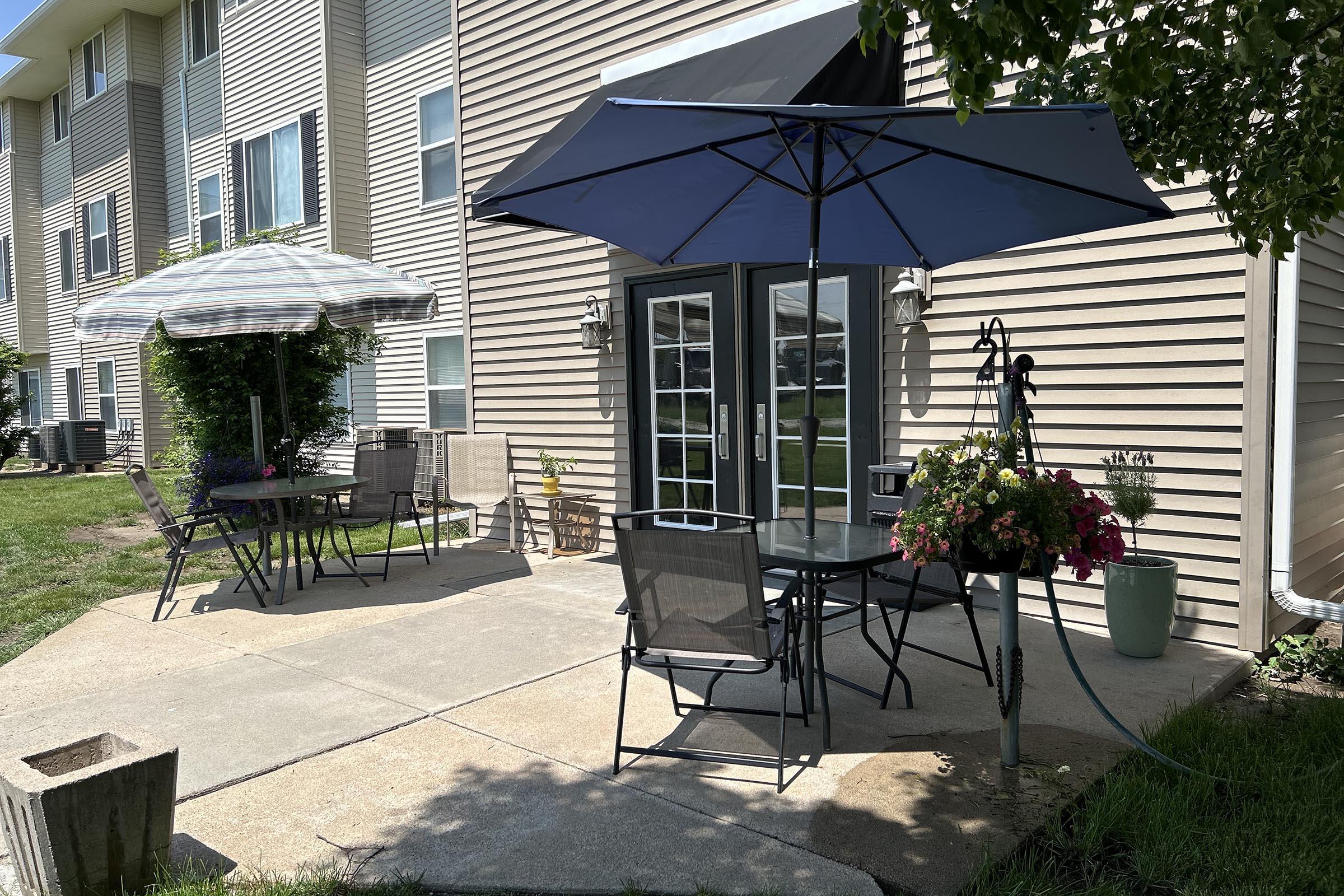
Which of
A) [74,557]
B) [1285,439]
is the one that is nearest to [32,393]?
[74,557]

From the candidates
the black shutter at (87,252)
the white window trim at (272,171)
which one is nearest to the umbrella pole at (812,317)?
the white window trim at (272,171)

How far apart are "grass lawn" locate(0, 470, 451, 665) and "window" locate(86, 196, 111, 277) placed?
707 cm

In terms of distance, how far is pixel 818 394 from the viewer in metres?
6.38

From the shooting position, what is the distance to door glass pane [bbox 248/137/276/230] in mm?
14336

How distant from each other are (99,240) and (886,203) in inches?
762

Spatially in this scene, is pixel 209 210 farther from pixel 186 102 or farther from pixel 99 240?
pixel 99 240

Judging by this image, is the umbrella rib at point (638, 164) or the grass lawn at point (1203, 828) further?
→ the umbrella rib at point (638, 164)

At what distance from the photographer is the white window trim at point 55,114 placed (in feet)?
67.7

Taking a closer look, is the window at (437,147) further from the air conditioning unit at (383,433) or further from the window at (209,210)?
the window at (209,210)

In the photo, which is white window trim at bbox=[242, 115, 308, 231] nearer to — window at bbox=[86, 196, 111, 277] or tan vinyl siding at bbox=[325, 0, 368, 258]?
tan vinyl siding at bbox=[325, 0, 368, 258]

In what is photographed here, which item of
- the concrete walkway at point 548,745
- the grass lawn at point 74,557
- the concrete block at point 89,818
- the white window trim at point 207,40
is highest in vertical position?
the white window trim at point 207,40

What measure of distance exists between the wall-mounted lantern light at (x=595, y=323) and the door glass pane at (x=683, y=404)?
412 mm

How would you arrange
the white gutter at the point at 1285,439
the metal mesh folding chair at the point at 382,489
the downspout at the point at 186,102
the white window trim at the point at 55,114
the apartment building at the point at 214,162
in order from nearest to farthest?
1. the white gutter at the point at 1285,439
2. the metal mesh folding chair at the point at 382,489
3. the apartment building at the point at 214,162
4. the downspout at the point at 186,102
5. the white window trim at the point at 55,114

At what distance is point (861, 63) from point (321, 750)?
180 inches
